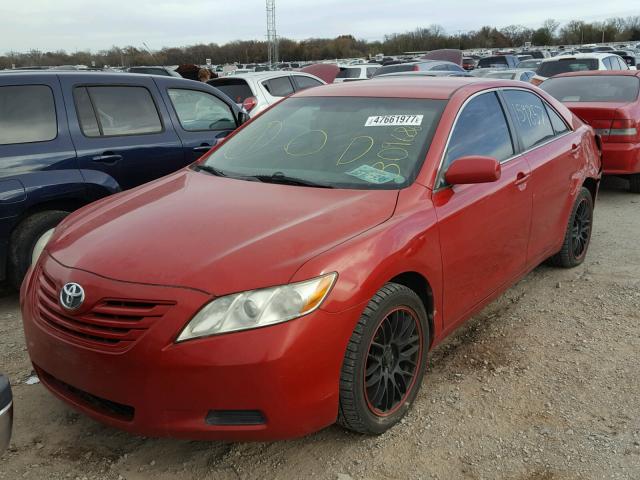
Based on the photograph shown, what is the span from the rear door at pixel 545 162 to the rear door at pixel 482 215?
0.15 metres

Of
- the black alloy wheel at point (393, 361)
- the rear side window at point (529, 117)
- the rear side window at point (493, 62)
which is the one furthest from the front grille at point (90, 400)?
the rear side window at point (493, 62)

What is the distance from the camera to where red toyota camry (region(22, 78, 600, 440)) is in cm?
227

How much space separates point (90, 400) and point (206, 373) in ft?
2.13

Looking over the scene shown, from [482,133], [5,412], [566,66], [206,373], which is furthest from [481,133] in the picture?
[566,66]

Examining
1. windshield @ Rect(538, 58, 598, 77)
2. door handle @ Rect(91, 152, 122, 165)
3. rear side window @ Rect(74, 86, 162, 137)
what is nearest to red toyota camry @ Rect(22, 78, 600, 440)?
door handle @ Rect(91, 152, 122, 165)

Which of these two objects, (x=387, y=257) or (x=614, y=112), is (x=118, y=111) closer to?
(x=387, y=257)

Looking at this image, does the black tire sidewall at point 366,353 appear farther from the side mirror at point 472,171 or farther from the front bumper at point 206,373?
the side mirror at point 472,171

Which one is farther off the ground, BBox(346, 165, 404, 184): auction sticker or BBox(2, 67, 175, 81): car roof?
BBox(2, 67, 175, 81): car roof

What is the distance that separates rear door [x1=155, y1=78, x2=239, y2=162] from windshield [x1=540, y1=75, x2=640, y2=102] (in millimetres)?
4584

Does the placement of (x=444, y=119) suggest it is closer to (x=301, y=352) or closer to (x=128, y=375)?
(x=301, y=352)

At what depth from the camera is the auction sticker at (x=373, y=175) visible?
308 centimetres

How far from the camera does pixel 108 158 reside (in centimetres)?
486

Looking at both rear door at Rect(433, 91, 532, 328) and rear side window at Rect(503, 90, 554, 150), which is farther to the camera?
rear side window at Rect(503, 90, 554, 150)

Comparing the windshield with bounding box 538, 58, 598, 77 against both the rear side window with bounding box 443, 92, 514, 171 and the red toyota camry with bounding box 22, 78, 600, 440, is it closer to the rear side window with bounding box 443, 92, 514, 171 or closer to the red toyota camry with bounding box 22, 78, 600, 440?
the red toyota camry with bounding box 22, 78, 600, 440
